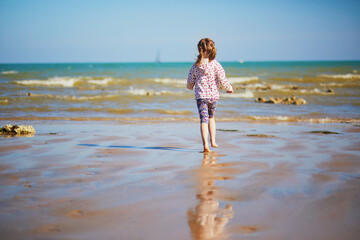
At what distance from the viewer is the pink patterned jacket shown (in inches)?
222

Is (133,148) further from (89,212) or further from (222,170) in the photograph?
(89,212)

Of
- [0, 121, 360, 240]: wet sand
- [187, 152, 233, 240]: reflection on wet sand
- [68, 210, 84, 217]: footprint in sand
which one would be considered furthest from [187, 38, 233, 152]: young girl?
[68, 210, 84, 217]: footprint in sand

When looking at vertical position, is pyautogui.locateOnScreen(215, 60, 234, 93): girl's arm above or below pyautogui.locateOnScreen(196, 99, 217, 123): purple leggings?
above

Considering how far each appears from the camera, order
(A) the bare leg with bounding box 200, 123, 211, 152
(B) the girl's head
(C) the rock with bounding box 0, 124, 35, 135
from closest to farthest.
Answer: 1. (A) the bare leg with bounding box 200, 123, 211, 152
2. (B) the girl's head
3. (C) the rock with bounding box 0, 124, 35, 135

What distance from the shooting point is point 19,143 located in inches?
236

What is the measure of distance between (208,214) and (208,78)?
3.23 metres

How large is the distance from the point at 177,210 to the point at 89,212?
0.69m

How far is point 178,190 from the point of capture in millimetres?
3408

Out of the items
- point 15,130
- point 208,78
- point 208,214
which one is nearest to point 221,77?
point 208,78

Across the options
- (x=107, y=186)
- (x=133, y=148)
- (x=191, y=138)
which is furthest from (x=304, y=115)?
(x=107, y=186)

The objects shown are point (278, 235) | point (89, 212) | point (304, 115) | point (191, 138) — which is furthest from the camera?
point (304, 115)

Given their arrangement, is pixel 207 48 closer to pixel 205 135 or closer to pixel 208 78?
pixel 208 78

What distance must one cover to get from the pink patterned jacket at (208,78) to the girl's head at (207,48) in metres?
0.08

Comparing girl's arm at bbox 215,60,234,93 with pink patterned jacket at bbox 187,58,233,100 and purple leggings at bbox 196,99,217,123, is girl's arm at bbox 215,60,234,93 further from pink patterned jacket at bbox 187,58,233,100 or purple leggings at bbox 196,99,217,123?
purple leggings at bbox 196,99,217,123
